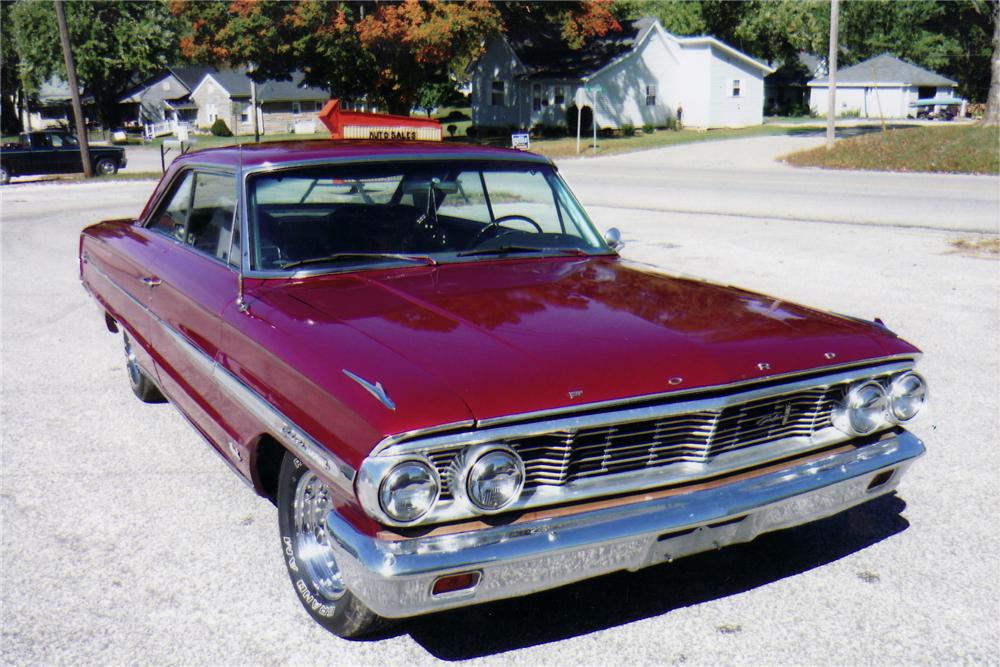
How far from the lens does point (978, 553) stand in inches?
154

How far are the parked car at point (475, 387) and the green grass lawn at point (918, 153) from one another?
78.1 ft

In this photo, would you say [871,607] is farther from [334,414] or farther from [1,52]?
[1,52]

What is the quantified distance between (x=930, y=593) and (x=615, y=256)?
2.02m

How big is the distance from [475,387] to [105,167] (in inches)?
1173

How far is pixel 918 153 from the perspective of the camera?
2697 cm

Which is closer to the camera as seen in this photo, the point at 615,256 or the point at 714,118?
the point at 615,256

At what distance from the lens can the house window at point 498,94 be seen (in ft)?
164

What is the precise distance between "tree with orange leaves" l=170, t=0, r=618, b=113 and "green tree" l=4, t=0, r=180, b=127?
65.1ft

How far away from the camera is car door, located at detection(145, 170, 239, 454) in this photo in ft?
13.1

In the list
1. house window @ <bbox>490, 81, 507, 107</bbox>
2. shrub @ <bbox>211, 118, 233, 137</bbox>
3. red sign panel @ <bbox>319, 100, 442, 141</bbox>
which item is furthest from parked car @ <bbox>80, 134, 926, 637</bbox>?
shrub @ <bbox>211, 118, 233, 137</bbox>

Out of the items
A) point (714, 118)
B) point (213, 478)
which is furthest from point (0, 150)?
point (714, 118)

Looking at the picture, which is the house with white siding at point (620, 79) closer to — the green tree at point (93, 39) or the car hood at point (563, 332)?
the green tree at point (93, 39)

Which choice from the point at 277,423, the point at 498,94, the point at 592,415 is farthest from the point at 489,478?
the point at 498,94

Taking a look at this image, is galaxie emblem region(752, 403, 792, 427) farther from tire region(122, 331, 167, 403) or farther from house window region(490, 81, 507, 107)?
house window region(490, 81, 507, 107)
